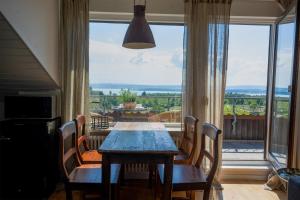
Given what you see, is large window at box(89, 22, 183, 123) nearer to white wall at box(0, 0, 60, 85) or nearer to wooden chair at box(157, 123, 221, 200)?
white wall at box(0, 0, 60, 85)

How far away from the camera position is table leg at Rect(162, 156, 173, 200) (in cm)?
195

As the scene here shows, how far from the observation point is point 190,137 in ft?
9.39

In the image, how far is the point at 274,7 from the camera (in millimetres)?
3250

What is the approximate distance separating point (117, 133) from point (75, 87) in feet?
3.06

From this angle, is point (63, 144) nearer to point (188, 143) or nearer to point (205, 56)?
point (188, 143)

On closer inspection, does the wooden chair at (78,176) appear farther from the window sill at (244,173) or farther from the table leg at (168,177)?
the window sill at (244,173)

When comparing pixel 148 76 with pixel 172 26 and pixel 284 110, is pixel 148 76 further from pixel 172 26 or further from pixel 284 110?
pixel 284 110

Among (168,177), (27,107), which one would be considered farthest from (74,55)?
(168,177)

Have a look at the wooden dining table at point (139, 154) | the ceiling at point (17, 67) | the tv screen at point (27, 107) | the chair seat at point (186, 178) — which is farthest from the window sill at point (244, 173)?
the ceiling at point (17, 67)

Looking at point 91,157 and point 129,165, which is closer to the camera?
point 91,157

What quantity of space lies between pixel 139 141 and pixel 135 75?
1426 mm

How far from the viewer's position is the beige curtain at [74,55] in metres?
3.04

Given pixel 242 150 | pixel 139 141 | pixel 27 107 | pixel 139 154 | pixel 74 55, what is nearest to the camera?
pixel 139 154

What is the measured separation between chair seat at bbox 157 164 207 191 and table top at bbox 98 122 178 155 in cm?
30
